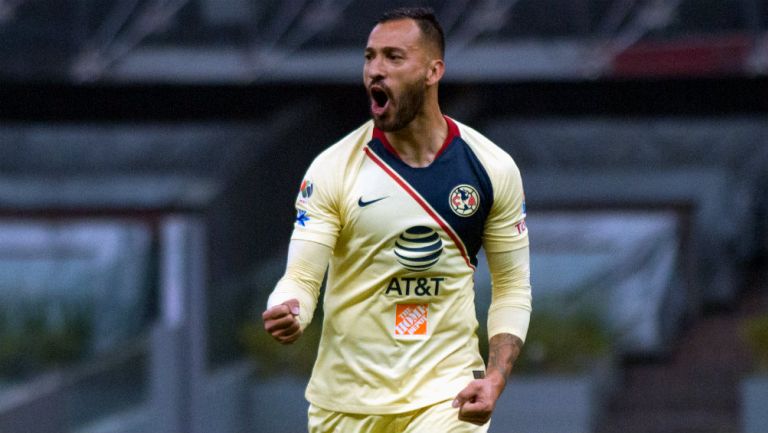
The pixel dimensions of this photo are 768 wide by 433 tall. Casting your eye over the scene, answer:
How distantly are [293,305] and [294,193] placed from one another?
1242cm

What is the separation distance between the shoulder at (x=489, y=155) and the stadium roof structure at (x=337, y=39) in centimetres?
951

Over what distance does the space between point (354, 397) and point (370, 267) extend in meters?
0.43

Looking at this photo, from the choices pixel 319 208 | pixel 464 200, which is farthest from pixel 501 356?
pixel 319 208

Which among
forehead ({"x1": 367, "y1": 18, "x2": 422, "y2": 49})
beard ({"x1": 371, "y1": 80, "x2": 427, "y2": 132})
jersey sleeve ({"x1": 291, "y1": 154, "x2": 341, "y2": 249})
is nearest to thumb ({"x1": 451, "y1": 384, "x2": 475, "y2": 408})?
jersey sleeve ({"x1": 291, "y1": 154, "x2": 341, "y2": 249})

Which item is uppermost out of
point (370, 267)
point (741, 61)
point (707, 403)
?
point (741, 61)

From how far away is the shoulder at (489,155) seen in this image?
5.43m

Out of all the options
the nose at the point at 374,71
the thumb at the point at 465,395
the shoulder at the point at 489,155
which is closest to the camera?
the thumb at the point at 465,395

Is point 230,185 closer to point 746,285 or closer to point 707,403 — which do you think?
point 707,403

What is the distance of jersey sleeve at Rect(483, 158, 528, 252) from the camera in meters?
5.43

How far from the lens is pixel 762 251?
60.4 ft

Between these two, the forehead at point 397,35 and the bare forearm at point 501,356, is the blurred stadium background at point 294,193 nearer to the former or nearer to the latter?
the bare forearm at point 501,356

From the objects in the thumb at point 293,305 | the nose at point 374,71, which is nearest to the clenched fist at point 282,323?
the thumb at point 293,305

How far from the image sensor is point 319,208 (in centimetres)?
528

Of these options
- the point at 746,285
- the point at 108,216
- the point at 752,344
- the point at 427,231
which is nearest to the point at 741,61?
the point at 752,344
